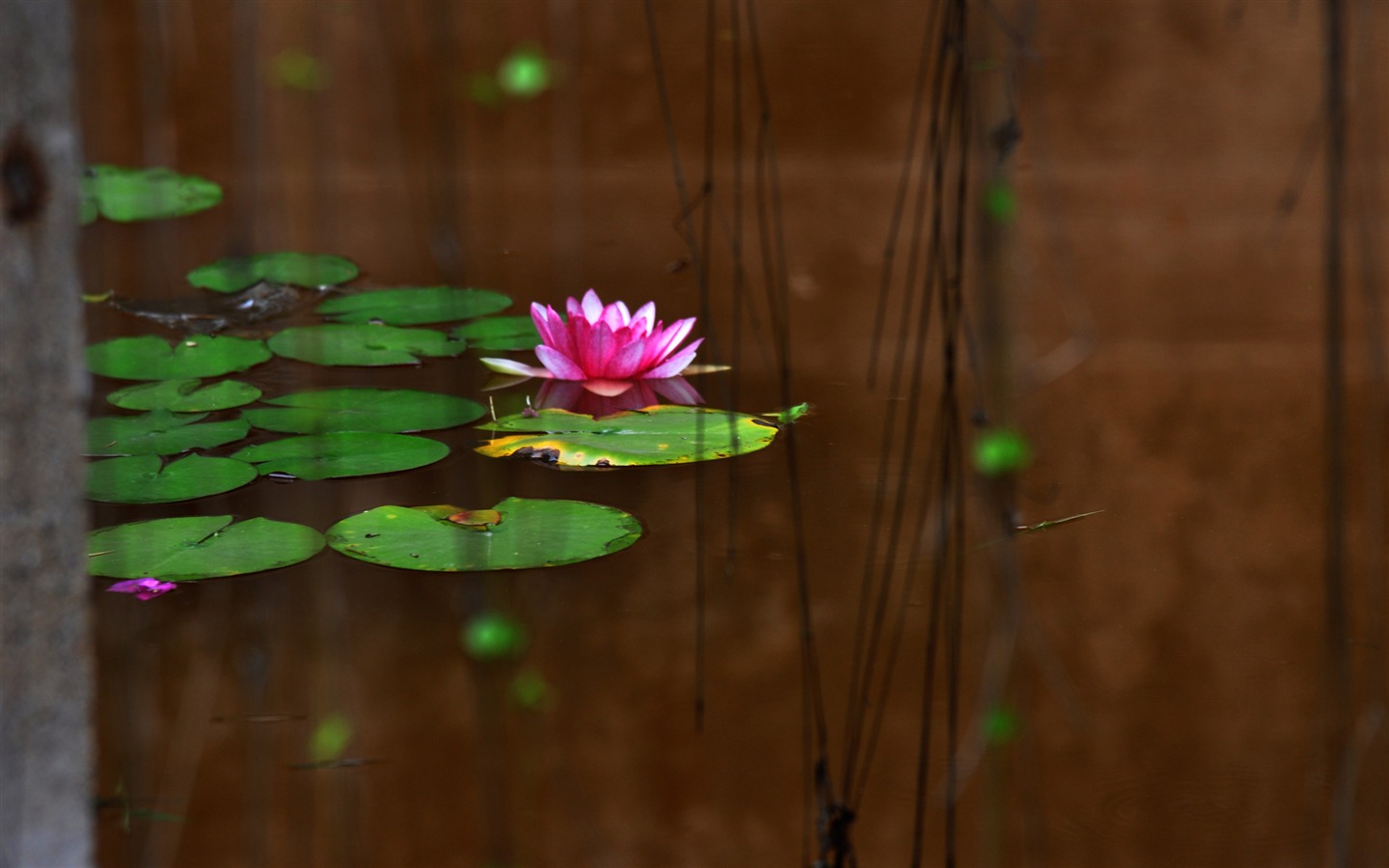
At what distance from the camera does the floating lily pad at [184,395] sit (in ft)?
5.55

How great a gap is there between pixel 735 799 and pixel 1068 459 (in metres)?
0.72

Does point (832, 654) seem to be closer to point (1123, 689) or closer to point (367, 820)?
point (1123, 689)

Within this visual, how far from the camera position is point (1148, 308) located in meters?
2.03

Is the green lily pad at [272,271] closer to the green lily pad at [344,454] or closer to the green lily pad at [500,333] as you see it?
the green lily pad at [500,333]

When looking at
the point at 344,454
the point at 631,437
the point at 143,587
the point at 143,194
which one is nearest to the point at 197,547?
the point at 143,587

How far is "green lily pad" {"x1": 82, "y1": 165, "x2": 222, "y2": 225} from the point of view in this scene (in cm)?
250

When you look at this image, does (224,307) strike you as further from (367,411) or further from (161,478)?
(161,478)

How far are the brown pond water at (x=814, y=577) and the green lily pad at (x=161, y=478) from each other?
0.03m

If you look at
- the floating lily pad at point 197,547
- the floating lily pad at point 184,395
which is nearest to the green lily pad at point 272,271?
the floating lily pad at point 184,395

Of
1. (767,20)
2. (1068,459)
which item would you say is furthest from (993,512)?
(767,20)

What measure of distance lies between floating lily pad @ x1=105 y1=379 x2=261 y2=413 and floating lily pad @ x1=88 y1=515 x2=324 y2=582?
31 cm

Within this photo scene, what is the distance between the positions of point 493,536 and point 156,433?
0.51 meters

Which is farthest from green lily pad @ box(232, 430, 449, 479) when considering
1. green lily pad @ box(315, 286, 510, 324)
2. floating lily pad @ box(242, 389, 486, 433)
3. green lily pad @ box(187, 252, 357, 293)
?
green lily pad @ box(187, 252, 357, 293)

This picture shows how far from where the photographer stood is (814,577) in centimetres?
133
